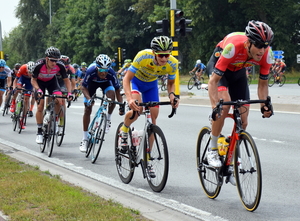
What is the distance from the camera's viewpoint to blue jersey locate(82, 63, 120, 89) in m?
9.40

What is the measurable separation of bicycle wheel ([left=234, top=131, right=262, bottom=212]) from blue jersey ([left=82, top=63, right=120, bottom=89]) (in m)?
4.48

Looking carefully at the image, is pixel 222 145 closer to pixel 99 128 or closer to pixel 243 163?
pixel 243 163

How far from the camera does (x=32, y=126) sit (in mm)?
15766

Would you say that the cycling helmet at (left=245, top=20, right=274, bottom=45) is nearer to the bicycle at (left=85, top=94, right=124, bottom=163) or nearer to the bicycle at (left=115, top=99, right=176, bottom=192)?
the bicycle at (left=115, top=99, right=176, bottom=192)

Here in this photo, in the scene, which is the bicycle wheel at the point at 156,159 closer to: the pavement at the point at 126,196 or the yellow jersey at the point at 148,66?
the pavement at the point at 126,196

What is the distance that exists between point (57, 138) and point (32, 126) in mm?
4604

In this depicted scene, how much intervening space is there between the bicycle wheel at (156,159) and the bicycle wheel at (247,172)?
3.69ft

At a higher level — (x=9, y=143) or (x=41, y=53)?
(x=41, y=53)

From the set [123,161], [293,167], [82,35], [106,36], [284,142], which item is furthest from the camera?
[82,35]

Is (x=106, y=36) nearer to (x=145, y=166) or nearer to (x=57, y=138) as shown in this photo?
(x=57, y=138)

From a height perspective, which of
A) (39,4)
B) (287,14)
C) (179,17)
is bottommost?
(179,17)

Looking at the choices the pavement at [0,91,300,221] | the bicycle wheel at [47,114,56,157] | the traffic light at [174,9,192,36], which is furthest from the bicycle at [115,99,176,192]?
the traffic light at [174,9,192,36]

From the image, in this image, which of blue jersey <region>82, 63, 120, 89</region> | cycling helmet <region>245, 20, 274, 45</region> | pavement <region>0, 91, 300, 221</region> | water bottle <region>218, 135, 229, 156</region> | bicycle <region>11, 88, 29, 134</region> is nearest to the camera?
cycling helmet <region>245, 20, 274, 45</region>

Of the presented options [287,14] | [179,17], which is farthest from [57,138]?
[287,14]
